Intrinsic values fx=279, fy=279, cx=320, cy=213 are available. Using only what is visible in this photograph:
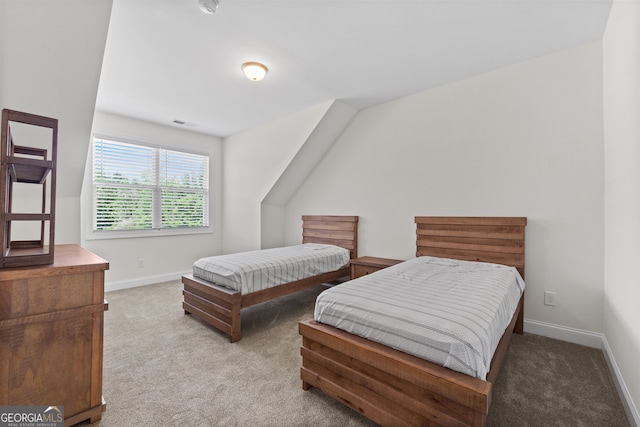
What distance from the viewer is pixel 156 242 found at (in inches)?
171

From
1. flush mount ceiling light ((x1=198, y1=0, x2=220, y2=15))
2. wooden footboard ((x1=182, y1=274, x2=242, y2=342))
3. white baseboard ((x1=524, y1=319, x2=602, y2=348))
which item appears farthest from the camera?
wooden footboard ((x1=182, y1=274, x2=242, y2=342))

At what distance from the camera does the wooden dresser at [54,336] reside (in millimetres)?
1237

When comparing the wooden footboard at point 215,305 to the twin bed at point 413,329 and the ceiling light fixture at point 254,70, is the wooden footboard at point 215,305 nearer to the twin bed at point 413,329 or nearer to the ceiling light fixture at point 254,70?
the twin bed at point 413,329

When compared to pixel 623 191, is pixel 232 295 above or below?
below

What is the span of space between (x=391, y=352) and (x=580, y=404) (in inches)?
50.7

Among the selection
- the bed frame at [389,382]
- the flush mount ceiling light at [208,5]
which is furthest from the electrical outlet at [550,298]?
the flush mount ceiling light at [208,5]

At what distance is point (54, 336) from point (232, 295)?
4.08ft

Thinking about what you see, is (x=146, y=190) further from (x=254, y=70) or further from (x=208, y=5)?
(x=208, y=5)

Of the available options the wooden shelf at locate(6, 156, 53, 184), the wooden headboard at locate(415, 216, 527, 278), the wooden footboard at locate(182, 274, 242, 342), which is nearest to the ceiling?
the wooden shelf at locate(6, 156, 53, 184)

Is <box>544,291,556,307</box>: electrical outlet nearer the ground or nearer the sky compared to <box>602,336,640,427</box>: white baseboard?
nearer the sky

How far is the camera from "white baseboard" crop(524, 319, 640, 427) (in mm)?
1645

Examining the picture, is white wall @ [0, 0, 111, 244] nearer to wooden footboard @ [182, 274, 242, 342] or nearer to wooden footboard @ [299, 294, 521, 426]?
wooden footboard @ [182, 274, 242, 342]

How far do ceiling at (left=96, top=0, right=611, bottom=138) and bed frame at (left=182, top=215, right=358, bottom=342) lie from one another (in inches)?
73.5

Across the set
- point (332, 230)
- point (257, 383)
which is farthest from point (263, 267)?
point (332, 230)
